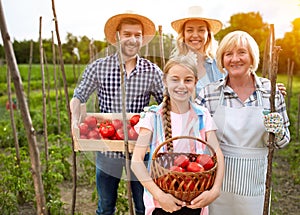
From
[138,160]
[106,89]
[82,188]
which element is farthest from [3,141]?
[138,160]

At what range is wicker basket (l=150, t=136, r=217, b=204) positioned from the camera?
142 cm

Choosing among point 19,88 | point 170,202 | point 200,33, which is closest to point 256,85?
point 200,33

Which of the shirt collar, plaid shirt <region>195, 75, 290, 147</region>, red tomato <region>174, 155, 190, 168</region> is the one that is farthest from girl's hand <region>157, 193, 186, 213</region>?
the shirt collar

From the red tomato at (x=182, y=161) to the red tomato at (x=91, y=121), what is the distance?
0.43 meters

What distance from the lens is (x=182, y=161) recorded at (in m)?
1.49

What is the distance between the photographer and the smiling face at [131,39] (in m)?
1.69

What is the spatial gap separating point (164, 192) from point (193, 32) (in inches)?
40.4

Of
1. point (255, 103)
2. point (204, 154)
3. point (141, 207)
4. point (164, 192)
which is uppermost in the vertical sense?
point (255, 103)

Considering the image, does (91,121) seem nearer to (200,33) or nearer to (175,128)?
(175,128)

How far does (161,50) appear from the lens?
156 cm

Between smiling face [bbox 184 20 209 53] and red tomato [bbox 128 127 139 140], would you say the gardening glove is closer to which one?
red tomato [bbox 128 127 139 140]

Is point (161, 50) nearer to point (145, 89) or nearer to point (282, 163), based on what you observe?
point (145, 89)

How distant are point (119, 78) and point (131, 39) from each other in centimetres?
25

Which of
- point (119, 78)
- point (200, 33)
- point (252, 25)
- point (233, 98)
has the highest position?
point (252, 25)
